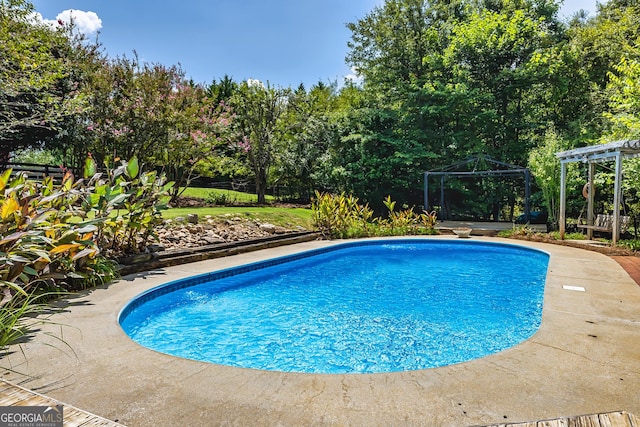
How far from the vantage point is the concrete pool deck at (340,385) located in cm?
210

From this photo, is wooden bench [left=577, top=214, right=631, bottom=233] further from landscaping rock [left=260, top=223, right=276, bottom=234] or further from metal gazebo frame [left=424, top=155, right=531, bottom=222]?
landscaping rock [left=260, top=223, right=276, bottom=234]

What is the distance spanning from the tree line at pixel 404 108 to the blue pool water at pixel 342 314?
7.04 metres

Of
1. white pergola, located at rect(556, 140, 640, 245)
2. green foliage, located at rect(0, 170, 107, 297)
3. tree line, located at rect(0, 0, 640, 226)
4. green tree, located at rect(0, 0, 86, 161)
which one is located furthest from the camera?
tree line, located at rect(0, 0, 640, 226)

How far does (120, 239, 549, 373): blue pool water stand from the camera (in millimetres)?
3789

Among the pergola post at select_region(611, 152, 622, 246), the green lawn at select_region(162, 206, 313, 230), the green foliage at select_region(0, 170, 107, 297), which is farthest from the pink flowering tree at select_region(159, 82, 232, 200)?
the pergola post at select_region(611, 152, 622, 246)

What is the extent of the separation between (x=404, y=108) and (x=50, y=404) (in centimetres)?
1571

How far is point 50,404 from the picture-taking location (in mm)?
1820

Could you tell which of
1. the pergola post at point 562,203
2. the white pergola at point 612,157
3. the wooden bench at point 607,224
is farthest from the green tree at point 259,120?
the wooden bench at point 607,224

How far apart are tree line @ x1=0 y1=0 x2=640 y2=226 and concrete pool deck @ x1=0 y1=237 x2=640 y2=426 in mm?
10088

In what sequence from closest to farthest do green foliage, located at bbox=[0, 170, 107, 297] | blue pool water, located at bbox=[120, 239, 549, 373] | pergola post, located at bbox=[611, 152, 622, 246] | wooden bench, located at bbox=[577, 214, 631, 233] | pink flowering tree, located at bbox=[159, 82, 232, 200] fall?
green foliage, located at bbox=[0, 170, 107, 297] → blue pool water, located at bbox=[120, 239, 549, 373] → pergola post, located at bbox=[611, 152, 622, 246] → wooden bench, located at bbox=[577, 214, 631, 233] → pink flowering tree, located at bbox=[159, 82, 232, 200]

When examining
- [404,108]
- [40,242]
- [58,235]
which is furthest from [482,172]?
[40,242]

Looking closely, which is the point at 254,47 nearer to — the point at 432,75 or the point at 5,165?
the point at 432,75

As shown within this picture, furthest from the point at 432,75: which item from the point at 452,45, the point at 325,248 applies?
the point at 325,248

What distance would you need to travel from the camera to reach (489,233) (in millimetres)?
11797
